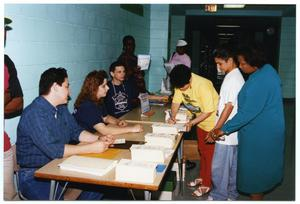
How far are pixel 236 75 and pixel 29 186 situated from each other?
1808 millimetres

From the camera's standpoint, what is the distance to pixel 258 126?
2586 millimetres

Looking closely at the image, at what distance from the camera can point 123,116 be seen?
142 inches

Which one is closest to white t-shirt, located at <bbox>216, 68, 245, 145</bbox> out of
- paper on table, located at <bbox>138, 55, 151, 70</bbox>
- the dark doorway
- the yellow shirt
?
the yellow shirt

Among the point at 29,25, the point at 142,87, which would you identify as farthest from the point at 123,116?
the point at 29,25

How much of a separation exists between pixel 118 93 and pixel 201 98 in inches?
39.4

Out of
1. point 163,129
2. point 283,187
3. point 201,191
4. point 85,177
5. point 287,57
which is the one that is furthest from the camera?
point 287,57

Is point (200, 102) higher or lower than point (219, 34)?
lower

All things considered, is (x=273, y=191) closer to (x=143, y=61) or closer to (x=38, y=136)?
(x=143, y=61)

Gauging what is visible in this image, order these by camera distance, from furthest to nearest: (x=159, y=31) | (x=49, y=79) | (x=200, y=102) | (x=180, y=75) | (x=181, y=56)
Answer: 1. (x=159, y=31)
2. (x=181, y=56)
3. (x=200, y=102)
4. (x=180, y=75)
5. (x=49, y=79)

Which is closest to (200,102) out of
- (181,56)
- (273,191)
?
(273,191)

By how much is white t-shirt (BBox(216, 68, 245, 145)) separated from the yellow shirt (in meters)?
0.18

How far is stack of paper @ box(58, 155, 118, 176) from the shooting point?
1.86 m

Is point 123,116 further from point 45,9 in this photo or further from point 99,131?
point 45,9

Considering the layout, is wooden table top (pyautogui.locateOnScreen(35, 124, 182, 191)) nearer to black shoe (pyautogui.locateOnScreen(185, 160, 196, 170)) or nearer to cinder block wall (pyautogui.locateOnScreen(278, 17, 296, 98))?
black shoe (pyautogui.locateOnScreen(185, 160, 196, 170))
